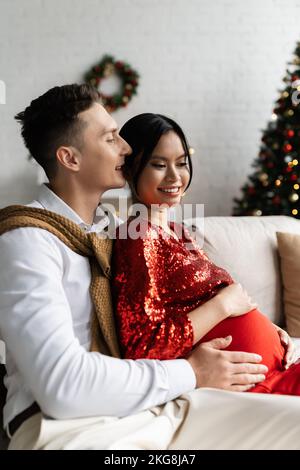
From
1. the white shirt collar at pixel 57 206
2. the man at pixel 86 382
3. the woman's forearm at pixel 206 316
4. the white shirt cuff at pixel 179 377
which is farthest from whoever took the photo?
the white shirt collar at pixel 57 206

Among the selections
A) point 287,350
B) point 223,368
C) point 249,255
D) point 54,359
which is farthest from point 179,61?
point 54,359

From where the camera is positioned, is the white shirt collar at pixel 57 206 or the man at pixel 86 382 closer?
the man at pixel 86 382

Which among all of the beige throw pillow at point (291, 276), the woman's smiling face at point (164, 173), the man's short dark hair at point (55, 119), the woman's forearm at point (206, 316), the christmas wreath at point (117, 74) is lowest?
the beige throw pillow at point (291, 276)

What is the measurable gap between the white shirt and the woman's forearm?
106 mm

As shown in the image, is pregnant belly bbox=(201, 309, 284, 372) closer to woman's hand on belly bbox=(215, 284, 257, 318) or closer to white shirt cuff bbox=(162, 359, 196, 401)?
woman's hand on belly bbox=(215, 284, 257, 318)

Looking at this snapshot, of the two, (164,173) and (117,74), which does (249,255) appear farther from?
(117,74)

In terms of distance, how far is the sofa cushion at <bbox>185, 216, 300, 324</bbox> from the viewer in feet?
8.41

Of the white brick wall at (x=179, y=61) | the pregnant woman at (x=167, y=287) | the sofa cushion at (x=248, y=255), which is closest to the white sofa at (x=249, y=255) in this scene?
the sofa cushion at (x=248, y=255)

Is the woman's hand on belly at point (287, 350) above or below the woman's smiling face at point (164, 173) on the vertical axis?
below

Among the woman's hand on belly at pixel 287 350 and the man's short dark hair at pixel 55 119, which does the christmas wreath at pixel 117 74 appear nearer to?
the man's short dark hair at pixel 55 119

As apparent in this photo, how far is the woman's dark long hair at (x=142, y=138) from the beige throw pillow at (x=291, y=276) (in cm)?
113

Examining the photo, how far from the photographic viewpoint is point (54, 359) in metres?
1.12

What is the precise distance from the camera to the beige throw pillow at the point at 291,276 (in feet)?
8.41
